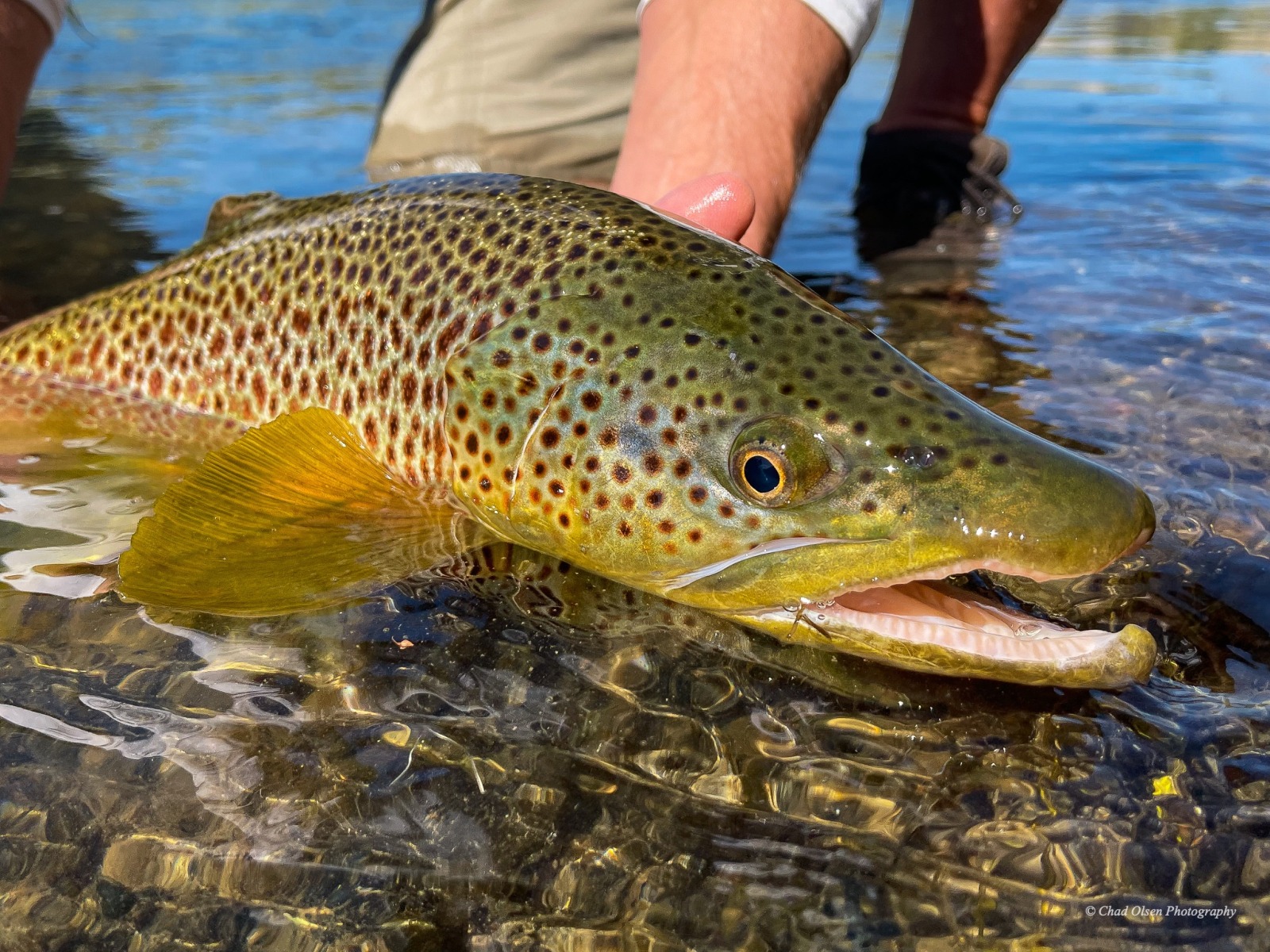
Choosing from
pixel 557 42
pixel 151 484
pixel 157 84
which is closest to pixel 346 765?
pixel 151 484

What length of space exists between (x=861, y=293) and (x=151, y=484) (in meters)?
3.72

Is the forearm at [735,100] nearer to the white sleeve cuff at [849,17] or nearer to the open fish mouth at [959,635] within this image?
the white sleeve cuff at [849,17]

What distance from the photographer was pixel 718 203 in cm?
343

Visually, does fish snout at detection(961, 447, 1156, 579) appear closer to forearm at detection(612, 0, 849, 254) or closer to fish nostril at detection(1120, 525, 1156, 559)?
fish nostril at detection(1120, 525, 1156, 559)

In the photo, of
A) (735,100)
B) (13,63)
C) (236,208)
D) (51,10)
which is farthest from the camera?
(51,10)

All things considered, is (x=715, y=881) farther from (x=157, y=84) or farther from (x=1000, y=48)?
(x=157, y=84)

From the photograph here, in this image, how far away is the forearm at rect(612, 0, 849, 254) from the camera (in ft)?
13.1

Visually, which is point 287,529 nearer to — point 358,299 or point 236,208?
point 358,299

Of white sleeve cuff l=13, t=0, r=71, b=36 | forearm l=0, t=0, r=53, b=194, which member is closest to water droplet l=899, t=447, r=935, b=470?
forearm l=0, t=0, r=53, b=194

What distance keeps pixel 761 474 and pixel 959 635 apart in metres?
0.57

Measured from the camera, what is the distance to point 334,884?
78.0 inches

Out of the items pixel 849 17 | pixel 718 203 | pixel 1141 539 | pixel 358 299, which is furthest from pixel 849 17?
pixel 1141 539

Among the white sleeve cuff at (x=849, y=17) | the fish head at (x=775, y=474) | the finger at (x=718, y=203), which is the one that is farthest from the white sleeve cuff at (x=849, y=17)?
the fish head at (x=775, y=474)

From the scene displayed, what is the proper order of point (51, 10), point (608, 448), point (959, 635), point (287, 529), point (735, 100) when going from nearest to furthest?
1. point (959, 635)
2. point (608, 448)
3. point (287, 529)
4. point (735, 100)
5. point (51, 10)
